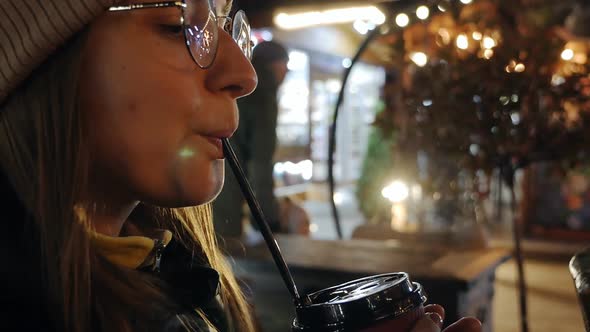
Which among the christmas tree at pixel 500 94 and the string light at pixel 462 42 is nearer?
the christmas tree at pixel 500 94

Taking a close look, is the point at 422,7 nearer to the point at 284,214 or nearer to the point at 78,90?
the point at 284,214

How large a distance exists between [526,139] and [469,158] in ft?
0.87

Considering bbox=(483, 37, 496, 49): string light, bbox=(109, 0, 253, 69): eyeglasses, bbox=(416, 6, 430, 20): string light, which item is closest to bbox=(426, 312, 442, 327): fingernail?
bbox=(109, 0, 253, 69): eyeglasses

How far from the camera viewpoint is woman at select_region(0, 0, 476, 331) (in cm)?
71

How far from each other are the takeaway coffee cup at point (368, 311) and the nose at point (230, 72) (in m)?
0.31

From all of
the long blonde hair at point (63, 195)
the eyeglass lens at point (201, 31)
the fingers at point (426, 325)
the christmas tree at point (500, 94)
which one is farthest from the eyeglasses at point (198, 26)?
the christmas tree at point (500, 94)

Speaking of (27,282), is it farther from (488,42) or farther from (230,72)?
(488,42)

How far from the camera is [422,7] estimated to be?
2873mm

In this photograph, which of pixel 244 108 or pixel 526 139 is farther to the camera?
pixel 244 108

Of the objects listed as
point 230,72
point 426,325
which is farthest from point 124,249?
point 426,325

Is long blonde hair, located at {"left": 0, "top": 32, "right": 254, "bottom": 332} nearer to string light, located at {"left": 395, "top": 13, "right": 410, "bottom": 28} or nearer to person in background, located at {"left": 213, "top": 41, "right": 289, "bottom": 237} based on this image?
person in background, located at {"left": 213, "top": 41, "right": 289, "bottom": 237}

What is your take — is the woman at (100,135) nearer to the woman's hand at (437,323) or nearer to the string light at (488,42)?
the woman's hand at (437,323)

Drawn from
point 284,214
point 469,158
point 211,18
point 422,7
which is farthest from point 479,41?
point 211,18

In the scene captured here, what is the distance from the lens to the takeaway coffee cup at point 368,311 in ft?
2.40
